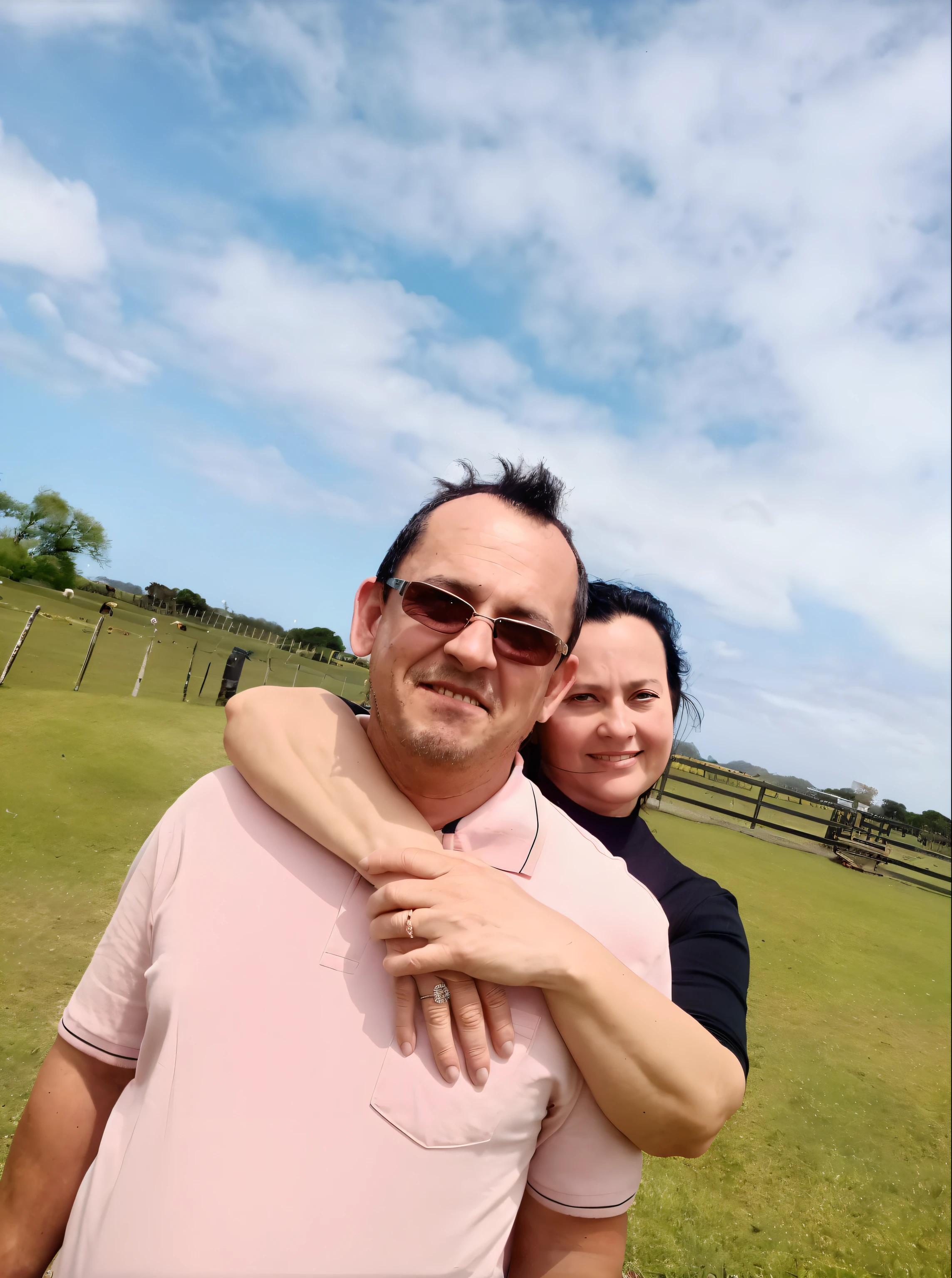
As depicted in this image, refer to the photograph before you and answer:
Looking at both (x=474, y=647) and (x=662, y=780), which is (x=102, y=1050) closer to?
(x=474, y=647)

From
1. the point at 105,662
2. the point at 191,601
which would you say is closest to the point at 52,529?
the point at 105,662

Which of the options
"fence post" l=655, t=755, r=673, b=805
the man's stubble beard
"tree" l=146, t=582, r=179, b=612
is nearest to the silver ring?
the man's stubble beard

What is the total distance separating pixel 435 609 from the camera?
4.51ft

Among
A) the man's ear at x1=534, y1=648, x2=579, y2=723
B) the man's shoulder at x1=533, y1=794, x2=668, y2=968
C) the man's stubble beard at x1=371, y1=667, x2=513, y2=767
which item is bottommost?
the man's shoulder at x1=533, y1=794, x2=668, y2=968

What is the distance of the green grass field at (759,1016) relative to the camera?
249 cm

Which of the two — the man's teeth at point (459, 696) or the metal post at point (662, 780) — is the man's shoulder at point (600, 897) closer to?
the man's teeth at point (459, 696)

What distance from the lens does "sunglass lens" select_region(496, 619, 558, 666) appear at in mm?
1371

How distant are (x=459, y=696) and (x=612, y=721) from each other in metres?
0.91

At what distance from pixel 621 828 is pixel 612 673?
530mm

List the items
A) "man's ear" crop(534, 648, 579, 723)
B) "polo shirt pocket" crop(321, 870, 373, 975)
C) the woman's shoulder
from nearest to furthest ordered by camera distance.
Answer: "polo shirt pocket" crop(321, 870, 373, 975), "man's ear" crop(534, 648, 579, 723), the woman's shoulder

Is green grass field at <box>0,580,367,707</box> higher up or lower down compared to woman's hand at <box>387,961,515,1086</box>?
lower down

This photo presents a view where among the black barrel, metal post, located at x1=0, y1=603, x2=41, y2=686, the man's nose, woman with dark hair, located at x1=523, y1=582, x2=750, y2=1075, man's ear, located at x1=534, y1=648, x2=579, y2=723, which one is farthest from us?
the black barrel

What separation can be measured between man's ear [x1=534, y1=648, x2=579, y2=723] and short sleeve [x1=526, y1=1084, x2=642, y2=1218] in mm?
788

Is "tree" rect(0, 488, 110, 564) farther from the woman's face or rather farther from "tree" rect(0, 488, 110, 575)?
the woman's face
